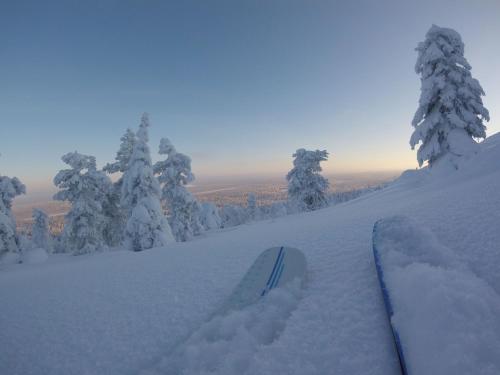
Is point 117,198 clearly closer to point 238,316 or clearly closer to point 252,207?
point 238,316

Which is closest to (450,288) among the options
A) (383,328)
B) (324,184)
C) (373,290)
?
(383,328)

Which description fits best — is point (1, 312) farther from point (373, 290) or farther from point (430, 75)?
point (430, 75)

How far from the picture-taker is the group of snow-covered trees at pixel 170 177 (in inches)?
496

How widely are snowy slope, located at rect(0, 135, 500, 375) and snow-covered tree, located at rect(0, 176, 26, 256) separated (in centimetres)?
1980

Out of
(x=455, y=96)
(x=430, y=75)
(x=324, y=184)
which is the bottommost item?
(x=324, y=184)

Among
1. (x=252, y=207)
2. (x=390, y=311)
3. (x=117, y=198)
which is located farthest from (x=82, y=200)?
(x=252, y=207)

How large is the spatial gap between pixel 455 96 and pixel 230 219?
5669 centimetres

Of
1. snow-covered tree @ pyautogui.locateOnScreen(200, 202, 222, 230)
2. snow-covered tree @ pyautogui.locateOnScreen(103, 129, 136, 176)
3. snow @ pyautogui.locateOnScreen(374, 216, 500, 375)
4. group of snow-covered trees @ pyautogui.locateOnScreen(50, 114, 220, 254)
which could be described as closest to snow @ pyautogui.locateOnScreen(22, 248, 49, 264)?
group of snow-covered trees @ pyautogui.locateOnScreen(50, 114, 220, 254)

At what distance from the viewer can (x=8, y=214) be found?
19875 millimetres

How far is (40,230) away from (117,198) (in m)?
25.9

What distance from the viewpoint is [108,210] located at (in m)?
25.0

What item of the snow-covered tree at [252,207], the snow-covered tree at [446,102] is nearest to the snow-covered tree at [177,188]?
the snow-covered tree at [446,102]

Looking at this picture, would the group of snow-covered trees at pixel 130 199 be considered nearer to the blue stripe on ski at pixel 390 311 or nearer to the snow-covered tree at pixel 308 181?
the snow-covered tree at pixel 308 181

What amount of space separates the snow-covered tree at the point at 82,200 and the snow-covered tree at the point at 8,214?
2.73 meters
